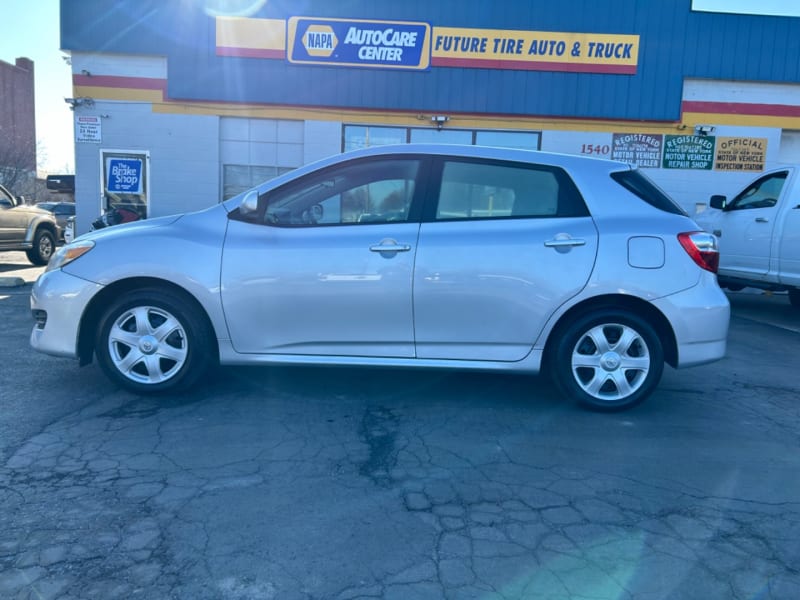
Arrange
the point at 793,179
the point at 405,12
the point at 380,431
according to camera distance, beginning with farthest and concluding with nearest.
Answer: the point at 405,12 < the point at 793,179 < the point at 380,431

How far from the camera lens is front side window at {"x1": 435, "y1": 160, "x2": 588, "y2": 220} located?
4266mm

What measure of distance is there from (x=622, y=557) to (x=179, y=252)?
10.5 feet

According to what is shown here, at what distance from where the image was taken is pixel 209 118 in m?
12.3

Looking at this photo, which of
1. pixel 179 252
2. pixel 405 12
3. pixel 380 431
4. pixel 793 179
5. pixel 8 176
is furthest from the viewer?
pixel 8 176

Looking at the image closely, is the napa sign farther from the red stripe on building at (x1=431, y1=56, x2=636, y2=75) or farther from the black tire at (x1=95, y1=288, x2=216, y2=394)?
the black tire at (x1=95, y1=288, x2=216, y2=394)

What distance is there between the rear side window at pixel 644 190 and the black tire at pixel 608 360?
0.80 metres

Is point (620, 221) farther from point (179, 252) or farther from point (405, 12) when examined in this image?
point (405, 12)

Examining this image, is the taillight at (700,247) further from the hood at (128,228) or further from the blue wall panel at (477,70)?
the blue wall panel at (477,70)

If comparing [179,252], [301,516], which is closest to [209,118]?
[179,252]

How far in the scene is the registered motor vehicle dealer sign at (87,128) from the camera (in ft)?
40.4

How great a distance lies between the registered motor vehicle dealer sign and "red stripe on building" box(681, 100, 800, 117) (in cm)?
1156

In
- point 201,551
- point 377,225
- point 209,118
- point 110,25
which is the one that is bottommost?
point 201,551

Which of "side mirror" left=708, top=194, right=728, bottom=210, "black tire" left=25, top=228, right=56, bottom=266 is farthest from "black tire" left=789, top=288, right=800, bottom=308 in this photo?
"black tire" left=25, top=228, right=56, bottom=266

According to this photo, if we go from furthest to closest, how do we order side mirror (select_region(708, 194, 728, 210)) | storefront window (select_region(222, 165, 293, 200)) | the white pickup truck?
storefront window (select_region(222, 165, 293, 200)), side mirror (select_region(708, 194, 728, 210)), the white pickup truck
